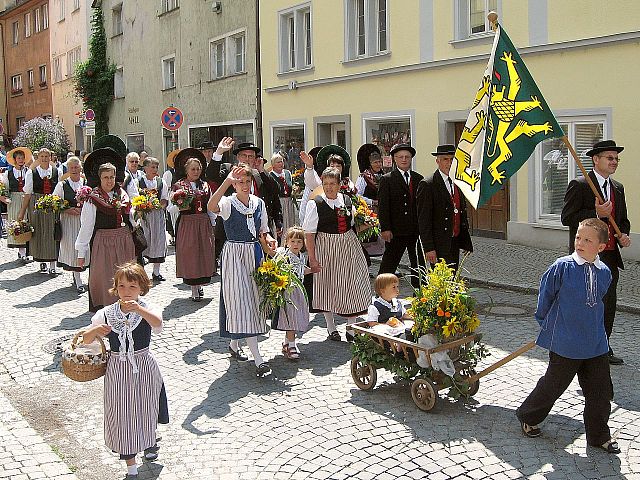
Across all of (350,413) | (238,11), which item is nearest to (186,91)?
(238,11)

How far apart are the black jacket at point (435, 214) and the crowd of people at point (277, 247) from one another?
0.04 feet

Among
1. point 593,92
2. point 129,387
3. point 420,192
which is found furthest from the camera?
point 593,92

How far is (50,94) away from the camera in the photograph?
44.7 meters

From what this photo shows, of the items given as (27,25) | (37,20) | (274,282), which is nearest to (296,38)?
(274,282)

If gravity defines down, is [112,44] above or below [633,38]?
above

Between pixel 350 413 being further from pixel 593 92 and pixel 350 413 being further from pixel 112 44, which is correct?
pixel 112 44

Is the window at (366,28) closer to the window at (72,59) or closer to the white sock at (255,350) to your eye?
the white sock at (255,350)

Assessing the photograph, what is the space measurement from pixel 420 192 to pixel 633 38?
5.99 m

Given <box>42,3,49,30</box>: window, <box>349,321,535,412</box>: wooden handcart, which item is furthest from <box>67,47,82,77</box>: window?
<box>349,321,535,412</box>: wooden handcart

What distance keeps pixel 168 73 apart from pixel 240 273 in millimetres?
24038

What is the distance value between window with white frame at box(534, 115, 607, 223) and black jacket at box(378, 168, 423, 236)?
5001mm

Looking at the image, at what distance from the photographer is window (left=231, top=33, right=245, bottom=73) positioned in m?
24.7

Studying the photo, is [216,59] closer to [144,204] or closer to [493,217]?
[493,217]

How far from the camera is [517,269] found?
12.4 m
